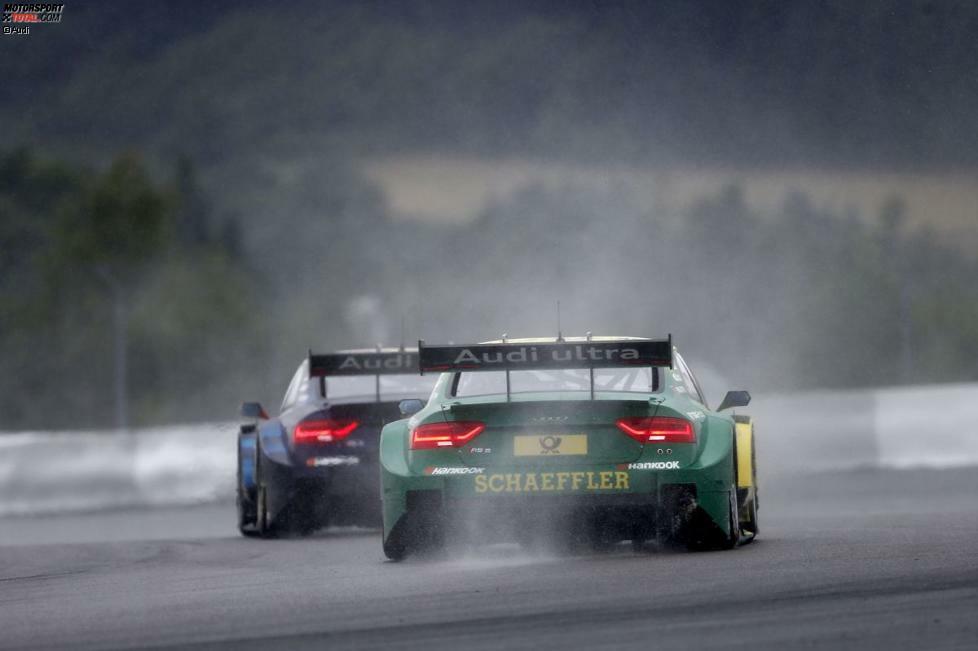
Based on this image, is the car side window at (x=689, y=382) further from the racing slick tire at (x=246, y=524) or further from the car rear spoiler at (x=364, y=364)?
the racing slick tire at (x=246, y=524)

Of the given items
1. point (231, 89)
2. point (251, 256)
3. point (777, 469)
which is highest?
point (231, 89)

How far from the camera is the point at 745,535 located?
12.3 metres

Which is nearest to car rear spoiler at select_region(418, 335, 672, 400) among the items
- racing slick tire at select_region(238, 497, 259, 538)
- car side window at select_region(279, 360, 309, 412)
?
car side window at select_region(279, 360, 309, 412)

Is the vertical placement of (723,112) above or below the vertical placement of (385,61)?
below

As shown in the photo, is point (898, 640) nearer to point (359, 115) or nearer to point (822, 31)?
point (822, 31)

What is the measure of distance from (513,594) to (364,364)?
18.0ft

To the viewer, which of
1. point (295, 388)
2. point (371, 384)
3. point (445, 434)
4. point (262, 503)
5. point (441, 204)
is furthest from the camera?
point (441, 204)

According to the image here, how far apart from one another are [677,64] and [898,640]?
56.8m

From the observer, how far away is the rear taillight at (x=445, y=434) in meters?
10.6

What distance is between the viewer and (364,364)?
14.1 m

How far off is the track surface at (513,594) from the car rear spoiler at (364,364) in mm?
1195

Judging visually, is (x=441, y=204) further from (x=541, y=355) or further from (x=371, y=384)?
(x=541, y=355)

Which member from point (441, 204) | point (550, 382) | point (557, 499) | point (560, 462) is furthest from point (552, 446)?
point (441, 204)

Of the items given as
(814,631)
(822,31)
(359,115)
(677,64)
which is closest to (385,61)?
(359,115)
